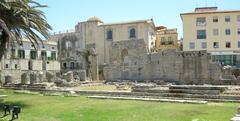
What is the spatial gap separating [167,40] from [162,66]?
29157 millimetres

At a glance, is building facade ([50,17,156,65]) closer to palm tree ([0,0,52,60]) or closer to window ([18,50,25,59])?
window ([18,50,25,59])

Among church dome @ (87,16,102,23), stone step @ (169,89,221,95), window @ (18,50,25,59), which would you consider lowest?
stone step @ (169,89,221,95)

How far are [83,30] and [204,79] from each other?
39.6 m

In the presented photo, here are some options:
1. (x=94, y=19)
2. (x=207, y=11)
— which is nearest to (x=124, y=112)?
(x=207, y=11)

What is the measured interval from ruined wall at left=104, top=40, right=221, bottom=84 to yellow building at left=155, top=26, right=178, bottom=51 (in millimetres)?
22687

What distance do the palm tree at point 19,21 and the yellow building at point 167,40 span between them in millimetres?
44759

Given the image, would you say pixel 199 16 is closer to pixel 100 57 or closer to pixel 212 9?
pixel 212 9

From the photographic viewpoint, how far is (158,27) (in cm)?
7556

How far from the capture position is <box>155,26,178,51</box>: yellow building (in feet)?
210

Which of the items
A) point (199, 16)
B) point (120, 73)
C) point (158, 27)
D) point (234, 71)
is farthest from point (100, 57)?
point (234, 71)

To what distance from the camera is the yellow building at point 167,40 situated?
64.2m

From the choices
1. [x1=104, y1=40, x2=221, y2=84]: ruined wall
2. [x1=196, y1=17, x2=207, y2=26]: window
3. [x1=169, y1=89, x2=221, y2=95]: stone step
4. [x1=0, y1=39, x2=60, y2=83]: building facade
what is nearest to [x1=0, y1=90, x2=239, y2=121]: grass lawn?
[x1=169, y1=89, x2=221, y2=95]: stone step

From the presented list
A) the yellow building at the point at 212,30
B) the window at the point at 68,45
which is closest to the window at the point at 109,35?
the window at the point at 68,45

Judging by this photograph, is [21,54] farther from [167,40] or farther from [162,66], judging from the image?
[162,66]
